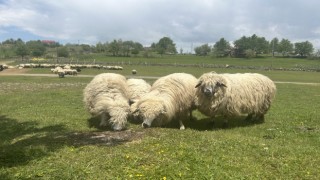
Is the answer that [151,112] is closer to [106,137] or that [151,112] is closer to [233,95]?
[106,137]

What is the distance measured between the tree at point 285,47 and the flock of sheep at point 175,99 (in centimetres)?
18017

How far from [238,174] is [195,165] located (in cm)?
106

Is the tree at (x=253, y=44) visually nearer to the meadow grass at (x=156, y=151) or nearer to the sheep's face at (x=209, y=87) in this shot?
the sheep's face at (x=209, y=87)

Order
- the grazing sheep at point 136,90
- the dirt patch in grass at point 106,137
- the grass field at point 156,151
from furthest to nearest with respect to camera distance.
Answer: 1. the grazing sheep at point 136,90
2. the dirt patch in grass at point 106,137
3. the grass field at point 156,151

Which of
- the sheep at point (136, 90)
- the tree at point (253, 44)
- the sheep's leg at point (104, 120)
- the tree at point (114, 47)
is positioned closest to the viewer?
the sheep's leg at point (104, 120)

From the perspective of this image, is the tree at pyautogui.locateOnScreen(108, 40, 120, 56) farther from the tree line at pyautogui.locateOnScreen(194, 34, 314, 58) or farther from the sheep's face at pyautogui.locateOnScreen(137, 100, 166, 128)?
the sheep's face at pyautogui.locateOnScreen(137, 100, 166, 128)

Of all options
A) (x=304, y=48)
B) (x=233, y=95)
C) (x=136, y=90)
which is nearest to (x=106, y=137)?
(x=136, y=90)

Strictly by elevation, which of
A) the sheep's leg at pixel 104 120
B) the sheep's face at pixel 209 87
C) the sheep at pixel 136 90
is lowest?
the sheep's leg at pixel 104 120

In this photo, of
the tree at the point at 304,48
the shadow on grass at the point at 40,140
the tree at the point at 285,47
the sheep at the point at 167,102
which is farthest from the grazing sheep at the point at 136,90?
the tree at the point at 285,47

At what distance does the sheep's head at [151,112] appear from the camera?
13.5 m

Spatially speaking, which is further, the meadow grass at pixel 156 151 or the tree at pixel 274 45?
the tree at pixel 274 45

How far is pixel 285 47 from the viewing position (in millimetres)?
185375

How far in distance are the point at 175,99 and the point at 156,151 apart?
16.5 feet

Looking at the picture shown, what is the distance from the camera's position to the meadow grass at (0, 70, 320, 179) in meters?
8.37
